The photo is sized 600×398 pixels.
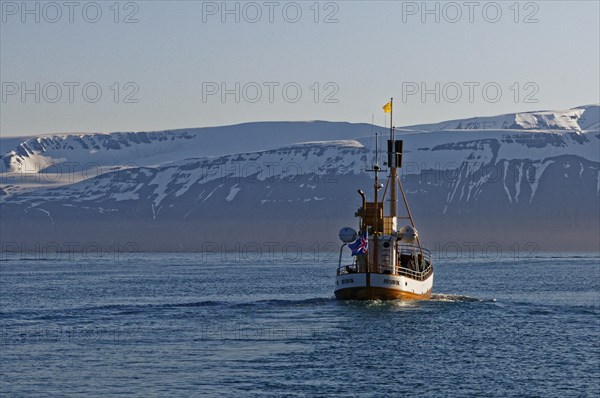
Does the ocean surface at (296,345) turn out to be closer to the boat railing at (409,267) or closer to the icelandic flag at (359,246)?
the boat railing at (409,267)

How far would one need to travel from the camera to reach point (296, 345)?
6500cm

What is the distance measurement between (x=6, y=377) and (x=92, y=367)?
4.29 meters

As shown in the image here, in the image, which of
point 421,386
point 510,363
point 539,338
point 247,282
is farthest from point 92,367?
point 247,282

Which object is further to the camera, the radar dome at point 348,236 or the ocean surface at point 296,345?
the radar dome at point 348,236

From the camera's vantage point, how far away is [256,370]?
5628 centimetres

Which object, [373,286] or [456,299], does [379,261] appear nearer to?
[373,286]

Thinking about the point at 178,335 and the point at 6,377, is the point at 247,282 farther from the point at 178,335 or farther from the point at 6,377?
the point at 6,377

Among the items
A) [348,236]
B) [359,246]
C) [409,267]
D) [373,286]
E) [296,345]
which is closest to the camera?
[296,345]

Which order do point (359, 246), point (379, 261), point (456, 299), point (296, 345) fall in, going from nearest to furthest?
point (296, 345) → point (359, 246) → point (379, 261) → point (456, 299)

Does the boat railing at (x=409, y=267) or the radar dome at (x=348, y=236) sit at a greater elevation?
the radar dome at (x=348, y=236)

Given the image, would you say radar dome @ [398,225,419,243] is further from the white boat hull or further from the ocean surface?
the ocean surface

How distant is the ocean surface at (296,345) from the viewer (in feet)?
172

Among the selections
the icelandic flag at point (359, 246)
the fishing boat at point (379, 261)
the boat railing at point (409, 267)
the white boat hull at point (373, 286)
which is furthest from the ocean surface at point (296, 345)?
the icelandic flag at point (359, 246)

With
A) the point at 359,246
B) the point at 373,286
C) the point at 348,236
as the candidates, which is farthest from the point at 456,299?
the point at 359,246
